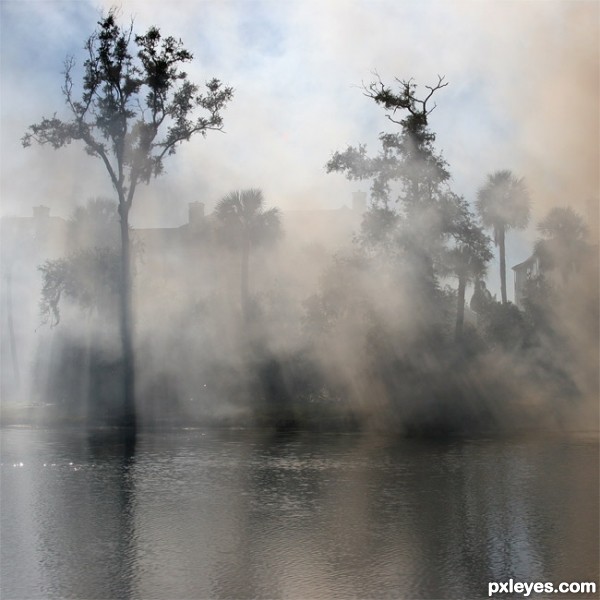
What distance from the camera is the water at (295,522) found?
24.4 feet

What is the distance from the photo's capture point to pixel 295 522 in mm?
9883

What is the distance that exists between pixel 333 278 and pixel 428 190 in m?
4.40

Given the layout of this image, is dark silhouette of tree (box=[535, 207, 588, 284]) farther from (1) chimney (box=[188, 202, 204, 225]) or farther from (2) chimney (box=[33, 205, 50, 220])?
(2) chimney (box=[33, 205, 50, 220])

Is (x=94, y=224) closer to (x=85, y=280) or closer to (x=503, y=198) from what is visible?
(x=85, y=280)

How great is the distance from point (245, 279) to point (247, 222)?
423 centimetres

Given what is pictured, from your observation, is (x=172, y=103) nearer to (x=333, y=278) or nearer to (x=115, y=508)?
(x=333, y=278)

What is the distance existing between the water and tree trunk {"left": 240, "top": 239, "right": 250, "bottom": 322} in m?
15.6

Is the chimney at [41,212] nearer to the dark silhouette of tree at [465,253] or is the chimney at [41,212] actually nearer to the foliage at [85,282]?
the foliage at [85,282]

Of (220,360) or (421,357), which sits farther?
(220,360)

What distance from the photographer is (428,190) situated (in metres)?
29.8

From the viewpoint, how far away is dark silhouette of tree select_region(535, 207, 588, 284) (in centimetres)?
3669

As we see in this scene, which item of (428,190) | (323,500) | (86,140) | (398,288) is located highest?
(86,140)

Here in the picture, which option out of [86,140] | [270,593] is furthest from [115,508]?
[86,140]

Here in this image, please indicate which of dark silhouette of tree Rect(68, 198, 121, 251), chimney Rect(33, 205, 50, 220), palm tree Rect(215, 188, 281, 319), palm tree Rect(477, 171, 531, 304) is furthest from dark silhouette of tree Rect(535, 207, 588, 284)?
chimney Rect(33, 205, 50, 220)
